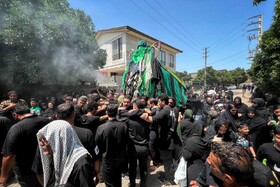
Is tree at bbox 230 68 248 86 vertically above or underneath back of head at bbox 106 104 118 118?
above

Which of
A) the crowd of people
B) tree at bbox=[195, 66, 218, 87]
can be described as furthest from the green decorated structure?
tree at bbox=[195, 66, 218, 87]

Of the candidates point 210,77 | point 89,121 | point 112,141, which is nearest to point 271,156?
point 112,141

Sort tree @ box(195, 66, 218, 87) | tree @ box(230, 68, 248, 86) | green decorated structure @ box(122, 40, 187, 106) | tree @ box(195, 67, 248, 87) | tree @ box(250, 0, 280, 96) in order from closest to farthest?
tree @ box(250, 0, 280, 96) < green decorated structure @ box(122, 40, 187, 106) < tree @ box(195, 66, 218, 87) < tree @ box(195, 67, 248, 87) < tree @ box(230, 68, 248, 86)

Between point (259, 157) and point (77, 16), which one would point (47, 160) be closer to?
point (259, 157)

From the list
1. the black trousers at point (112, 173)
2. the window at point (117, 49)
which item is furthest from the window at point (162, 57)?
the black trousers at point (112, 173)

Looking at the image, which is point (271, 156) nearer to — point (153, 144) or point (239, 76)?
point (153, 144)

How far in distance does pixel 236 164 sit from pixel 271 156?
5.08ft

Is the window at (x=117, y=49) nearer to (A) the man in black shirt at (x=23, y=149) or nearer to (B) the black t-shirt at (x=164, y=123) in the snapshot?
(B) the black t-shirt at (x=164, y=123)

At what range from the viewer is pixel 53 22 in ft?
35.5

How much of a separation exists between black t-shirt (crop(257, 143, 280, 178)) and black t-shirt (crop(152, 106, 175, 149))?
1933 mm

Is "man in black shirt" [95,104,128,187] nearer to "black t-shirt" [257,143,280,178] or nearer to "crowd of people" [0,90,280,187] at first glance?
"crowd of people" [0,90,280,187]

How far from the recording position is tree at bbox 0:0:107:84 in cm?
956

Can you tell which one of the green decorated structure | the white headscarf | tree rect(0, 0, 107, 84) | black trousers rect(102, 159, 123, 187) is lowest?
black trousers rect(102, 159, 123, 187)

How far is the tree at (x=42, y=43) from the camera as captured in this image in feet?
31.4
